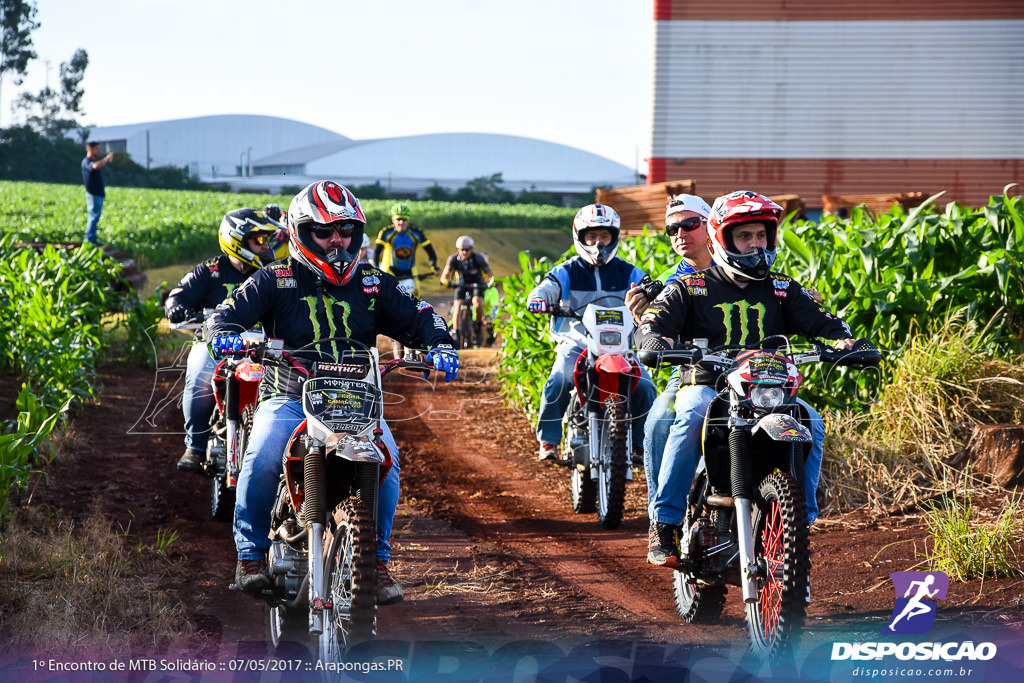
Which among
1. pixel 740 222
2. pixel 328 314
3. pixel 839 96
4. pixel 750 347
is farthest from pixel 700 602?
pixel 839 96

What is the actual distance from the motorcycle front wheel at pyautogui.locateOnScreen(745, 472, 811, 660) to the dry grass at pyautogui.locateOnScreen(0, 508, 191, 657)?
2925mm

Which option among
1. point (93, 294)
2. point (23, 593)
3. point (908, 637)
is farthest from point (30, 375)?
point (908, 637)

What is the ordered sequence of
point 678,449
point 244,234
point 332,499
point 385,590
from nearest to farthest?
point 385,590 < point 332,499 < point 678,449 < point 244,234

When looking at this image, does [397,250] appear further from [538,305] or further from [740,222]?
[740,222]

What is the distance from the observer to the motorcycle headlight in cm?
521

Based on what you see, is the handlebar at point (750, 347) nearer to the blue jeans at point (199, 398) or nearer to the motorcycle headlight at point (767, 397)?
the motorcycle headlight at point (767, 397)

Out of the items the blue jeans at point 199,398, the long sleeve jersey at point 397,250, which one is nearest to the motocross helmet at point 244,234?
the blue jeans at point 199,398

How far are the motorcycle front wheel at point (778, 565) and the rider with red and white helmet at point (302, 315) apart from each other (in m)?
1.64

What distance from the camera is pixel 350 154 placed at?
111m

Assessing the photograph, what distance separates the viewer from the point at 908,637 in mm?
5480

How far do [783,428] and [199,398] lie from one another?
212 inches

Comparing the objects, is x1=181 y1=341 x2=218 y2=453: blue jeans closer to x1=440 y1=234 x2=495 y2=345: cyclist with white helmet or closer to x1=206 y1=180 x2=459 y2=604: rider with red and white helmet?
x1=206 y1=180 x2=459 y2=604: rider with red and white helmet

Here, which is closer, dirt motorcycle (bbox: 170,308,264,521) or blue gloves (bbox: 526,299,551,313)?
dirt motorcycle (bbox: 170,308,264,521)

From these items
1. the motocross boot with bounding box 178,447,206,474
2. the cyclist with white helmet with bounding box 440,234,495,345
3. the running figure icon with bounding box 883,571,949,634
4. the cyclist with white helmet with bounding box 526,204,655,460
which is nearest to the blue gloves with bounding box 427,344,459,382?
the running figure icon with bounding box 883,571,949,634
